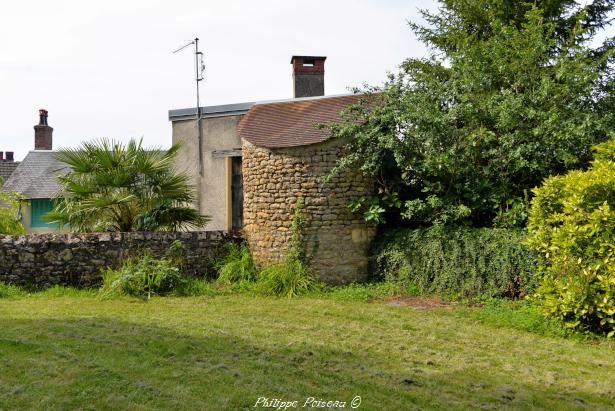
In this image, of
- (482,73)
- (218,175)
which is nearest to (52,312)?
(218,175)

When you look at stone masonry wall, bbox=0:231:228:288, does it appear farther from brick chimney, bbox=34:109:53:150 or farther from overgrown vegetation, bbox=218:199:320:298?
brick chimney, bbox=34:109:53:150

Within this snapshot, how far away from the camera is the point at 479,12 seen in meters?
13.7

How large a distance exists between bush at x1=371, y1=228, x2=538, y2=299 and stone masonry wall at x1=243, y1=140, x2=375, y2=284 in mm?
577

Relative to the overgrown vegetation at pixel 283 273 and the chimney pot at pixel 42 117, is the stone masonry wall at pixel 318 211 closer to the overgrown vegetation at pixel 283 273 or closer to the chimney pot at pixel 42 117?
the overgrown vegetation at pixel 283 273

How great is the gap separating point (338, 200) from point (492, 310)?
A: 3397 millimetres

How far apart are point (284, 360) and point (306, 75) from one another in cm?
963

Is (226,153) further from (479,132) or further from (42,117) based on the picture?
(42,117)

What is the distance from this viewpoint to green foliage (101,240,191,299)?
30.6 ft

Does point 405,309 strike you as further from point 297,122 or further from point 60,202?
point 60,202

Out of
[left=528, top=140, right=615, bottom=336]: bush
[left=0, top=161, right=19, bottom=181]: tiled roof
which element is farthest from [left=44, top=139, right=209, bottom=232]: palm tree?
[left=0, top=161, right=19, bottom=181]: tiled roof

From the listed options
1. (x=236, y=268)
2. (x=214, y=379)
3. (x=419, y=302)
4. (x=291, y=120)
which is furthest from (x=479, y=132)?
(x=214, y=379)

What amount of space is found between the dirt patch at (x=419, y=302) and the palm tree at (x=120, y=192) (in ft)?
15.1

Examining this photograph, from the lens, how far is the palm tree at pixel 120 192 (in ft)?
34.6

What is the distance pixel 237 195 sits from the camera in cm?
1292
